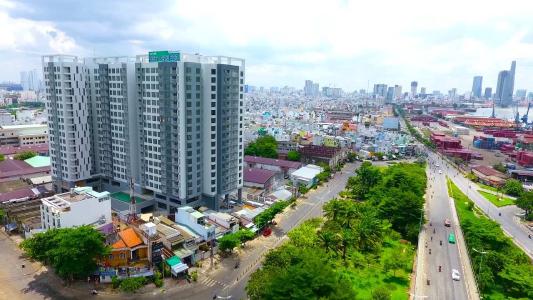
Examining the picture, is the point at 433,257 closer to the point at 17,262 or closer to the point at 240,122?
the point at 240,122

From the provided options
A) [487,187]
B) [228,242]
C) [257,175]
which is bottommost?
[487,187]

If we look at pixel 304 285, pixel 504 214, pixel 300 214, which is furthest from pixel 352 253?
pixel 504 214

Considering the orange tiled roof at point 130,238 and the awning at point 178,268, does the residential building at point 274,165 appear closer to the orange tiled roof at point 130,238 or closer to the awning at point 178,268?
the orange tiled roof at point 130,238

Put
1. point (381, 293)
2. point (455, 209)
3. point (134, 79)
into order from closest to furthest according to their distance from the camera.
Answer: point (381, 293), point (134, 79), point (455, 209)

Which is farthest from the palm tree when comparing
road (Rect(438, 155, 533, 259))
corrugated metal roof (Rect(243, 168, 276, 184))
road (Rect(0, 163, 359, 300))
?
road (Rect(438, 155, 533, 259))

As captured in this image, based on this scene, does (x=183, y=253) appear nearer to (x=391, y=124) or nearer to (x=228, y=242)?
(x=228, y=242)

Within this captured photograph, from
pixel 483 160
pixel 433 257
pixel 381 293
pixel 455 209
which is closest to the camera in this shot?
pixel 381 293

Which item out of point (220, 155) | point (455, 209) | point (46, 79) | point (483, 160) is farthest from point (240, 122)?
point (483, 160)
